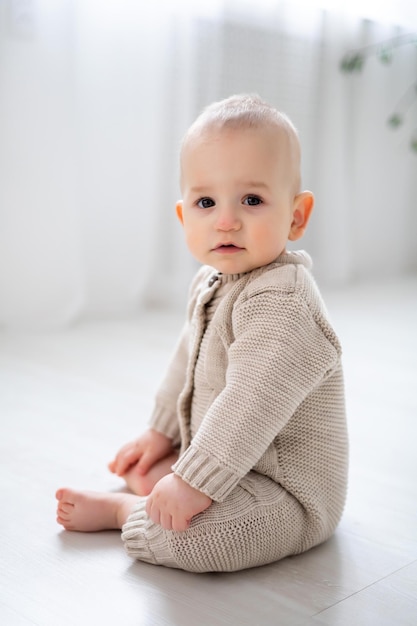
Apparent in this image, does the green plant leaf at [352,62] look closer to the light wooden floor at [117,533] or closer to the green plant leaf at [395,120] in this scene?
the green plant leaf at [395,120]

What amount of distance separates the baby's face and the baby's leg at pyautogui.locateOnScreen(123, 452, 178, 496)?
30 cm

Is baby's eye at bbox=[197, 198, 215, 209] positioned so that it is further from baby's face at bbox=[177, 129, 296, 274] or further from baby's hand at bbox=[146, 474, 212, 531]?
baby's hand at bbox=[146, 474, 212, 531]

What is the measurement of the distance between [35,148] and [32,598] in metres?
1.42

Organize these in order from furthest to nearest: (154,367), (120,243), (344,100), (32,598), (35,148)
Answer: (344,100), (120,243), (35,148), (154,367), (32,598)

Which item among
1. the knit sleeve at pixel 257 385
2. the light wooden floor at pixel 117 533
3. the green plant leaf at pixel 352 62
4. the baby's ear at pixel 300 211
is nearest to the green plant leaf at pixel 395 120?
the green plant leaf at pixel 352 62

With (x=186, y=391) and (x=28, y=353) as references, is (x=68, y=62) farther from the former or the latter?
(x=186, y=391)

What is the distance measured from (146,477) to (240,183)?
41 centimetres

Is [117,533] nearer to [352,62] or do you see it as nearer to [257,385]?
[257,385]

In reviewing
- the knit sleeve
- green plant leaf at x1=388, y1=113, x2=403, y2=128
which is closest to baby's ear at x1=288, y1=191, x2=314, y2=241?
the knit sleeve

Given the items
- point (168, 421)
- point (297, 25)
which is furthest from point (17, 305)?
point (297, 25)

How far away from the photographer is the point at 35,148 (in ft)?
6.59

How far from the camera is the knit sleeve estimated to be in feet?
2.72

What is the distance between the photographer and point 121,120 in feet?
7.18

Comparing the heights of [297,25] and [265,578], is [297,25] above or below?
above
